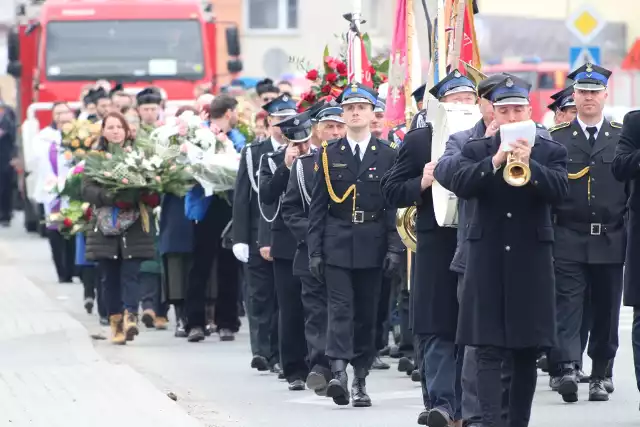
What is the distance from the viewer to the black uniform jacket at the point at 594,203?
500 inches

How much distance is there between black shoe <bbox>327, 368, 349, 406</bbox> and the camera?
40.0 ft

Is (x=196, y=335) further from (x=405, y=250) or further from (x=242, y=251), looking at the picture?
(x=405, y=250)

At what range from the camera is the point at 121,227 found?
16.1 m

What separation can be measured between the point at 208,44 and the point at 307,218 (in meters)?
16.0

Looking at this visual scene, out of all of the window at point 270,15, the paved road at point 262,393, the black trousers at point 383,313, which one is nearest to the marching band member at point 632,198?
the paved road at point 262,393

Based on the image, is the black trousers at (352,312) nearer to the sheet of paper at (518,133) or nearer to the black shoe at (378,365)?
the black shoe at (378,365)

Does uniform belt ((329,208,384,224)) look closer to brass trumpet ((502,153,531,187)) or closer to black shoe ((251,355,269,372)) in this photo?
black shoe ((251,355,269,372))

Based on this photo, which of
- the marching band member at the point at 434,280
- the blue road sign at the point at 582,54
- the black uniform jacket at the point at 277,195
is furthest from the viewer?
the blue road sign at the point at 582,54

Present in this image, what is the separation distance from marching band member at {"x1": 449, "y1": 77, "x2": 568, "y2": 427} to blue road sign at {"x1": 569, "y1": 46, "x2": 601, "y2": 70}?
18.6 metres

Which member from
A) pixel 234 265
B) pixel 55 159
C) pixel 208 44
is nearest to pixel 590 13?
pixel 208 44

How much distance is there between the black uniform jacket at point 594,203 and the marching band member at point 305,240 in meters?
1.48

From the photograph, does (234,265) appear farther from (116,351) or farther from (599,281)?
(599,281)

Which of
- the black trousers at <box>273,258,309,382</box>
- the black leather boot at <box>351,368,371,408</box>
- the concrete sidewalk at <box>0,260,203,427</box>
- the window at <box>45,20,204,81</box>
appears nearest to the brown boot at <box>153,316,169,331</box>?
the concrete sidewalk at <box>0,260,203,427</box>

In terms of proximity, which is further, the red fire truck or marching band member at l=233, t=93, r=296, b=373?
the red fire truck
